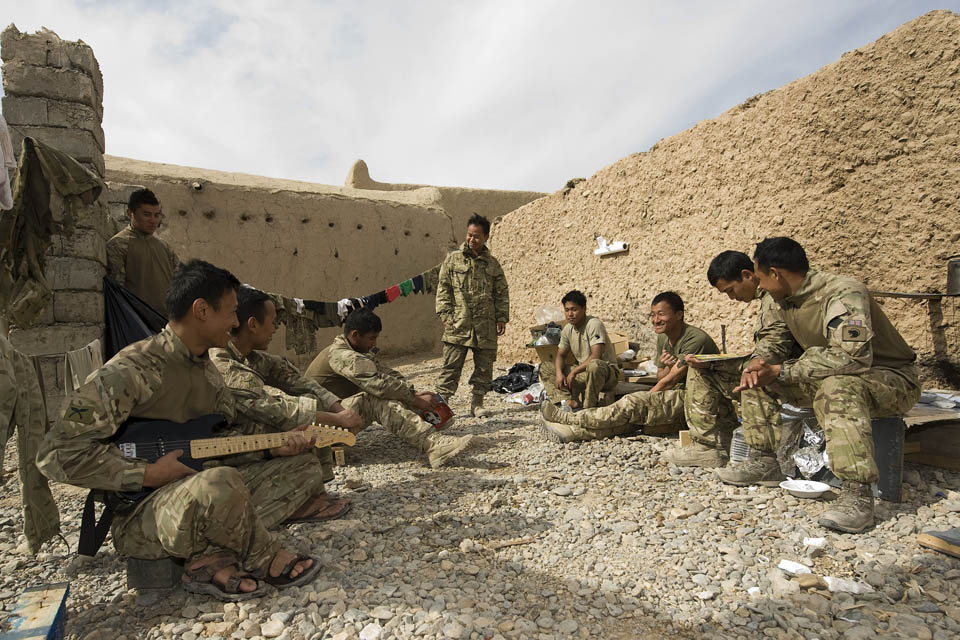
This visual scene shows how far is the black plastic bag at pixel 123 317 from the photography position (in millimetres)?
3914

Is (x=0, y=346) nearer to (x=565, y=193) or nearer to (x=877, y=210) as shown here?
(x=877, y=210)

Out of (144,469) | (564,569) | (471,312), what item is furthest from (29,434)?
(471,312)

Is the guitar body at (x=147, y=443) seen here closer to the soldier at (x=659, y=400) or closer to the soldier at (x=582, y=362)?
the soldier at (x=659, y=400)

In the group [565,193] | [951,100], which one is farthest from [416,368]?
[951,100]

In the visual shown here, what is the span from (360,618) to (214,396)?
3.88ft

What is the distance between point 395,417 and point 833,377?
263 cm

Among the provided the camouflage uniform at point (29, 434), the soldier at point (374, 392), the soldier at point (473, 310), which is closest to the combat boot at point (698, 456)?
the soldier at point (374, 392)

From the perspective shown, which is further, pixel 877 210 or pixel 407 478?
pixel 877 210

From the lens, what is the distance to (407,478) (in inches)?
139

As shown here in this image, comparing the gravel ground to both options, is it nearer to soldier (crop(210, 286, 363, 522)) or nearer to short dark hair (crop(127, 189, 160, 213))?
soldier (crop(210, 286, 363, 522))

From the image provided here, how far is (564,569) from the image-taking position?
2.28 m

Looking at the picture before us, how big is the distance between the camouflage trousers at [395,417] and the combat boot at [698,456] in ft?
5.47

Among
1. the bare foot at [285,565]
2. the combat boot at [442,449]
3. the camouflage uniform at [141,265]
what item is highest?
the camouflage uniform at [141,265]

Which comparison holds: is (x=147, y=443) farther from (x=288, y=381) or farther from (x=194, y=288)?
(x=288, y=381)
